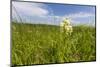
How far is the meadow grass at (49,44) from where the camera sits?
2.81 m

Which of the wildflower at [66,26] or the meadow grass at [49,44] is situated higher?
the wildflower at [66,26]

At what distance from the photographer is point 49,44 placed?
2965 millimetres

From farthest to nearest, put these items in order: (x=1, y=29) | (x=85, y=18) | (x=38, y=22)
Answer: (x=85, y=18)
(x=38, y=22)
(x=1, y=29)

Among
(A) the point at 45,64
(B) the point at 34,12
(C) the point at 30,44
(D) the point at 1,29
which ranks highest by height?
(B) the point at 34,12

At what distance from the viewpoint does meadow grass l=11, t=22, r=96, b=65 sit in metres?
2.81

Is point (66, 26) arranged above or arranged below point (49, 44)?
above

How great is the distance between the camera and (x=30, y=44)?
9.42 ft

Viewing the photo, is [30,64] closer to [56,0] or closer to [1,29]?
[1,29]

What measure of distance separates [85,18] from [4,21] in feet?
3.76

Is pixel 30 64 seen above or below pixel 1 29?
below

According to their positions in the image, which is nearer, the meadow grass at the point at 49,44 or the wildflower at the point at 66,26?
the meadow grass at the point at 49,44

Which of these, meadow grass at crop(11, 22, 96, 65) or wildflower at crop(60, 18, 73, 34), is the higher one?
wildflower at crop(60, 18, 73, 34)

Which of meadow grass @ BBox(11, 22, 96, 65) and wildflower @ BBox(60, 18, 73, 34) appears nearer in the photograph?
meadow grass @ BBox(11, 22, 96, 65)

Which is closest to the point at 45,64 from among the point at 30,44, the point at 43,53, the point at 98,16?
the point at 43,53
